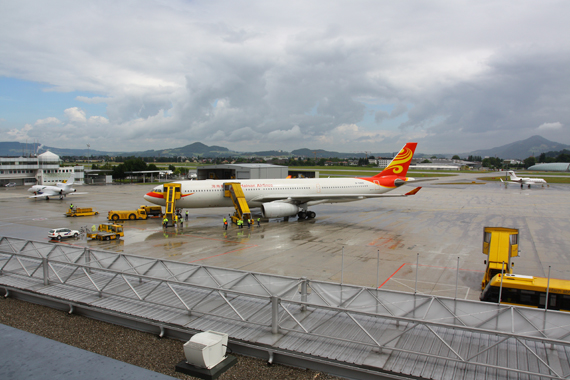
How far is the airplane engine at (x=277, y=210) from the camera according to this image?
117 feet

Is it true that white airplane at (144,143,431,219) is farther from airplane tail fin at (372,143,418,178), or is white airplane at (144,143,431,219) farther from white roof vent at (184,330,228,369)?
white roof vent at (184,330,228,369)

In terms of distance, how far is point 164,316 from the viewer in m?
12.2

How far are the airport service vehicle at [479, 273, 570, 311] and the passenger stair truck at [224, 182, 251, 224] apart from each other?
23.9 metres

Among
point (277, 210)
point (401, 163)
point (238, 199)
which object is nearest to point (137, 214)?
point (238, 199)

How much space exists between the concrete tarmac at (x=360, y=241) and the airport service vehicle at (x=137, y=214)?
4.63ft

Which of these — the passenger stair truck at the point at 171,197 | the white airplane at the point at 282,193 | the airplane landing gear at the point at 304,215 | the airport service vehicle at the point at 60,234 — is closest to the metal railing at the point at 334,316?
the airport service vehicle at the point at 60,234

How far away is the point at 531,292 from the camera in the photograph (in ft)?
45.6

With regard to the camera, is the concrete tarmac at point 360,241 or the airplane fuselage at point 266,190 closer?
the concrete tarmac at point 360,241

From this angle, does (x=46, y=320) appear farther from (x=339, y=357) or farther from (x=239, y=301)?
(x=339, y=357)

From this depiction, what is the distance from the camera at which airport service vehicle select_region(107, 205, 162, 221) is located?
125 ft

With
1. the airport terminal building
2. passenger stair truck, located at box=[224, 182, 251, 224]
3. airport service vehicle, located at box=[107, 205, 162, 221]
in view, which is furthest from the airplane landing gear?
the airport terminal building

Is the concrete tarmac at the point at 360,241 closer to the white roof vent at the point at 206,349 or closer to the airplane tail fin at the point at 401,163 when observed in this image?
the airplane tail fin at the point at 401,163

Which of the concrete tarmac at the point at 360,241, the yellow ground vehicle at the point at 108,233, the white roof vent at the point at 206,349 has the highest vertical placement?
the white roof vent at the point at 206,349

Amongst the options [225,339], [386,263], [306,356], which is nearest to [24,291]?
[225,339]
